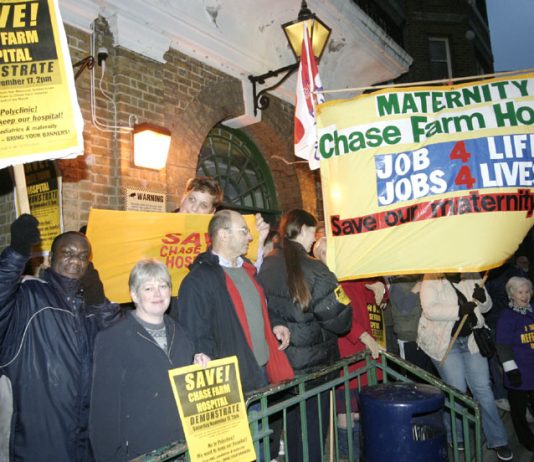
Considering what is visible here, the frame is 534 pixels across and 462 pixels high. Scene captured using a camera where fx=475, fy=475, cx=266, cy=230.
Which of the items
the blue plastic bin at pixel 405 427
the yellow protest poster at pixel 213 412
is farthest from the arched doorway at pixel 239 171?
the yellow protest poster at pixel 213 412

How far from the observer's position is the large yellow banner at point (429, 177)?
3320mm

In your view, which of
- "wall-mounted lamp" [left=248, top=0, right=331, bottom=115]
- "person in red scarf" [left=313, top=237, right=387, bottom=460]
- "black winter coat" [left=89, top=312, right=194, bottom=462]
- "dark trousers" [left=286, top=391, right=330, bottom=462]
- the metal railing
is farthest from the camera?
"wall-mounted lamp" [left=248, top=0, right=331, bottom=115]

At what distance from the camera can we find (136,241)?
4.15 meters

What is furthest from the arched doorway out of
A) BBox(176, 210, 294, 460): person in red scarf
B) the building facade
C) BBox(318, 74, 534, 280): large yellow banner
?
BBox(176, 210, 294, 460): person in red scarf

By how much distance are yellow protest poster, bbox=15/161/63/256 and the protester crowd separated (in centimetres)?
144

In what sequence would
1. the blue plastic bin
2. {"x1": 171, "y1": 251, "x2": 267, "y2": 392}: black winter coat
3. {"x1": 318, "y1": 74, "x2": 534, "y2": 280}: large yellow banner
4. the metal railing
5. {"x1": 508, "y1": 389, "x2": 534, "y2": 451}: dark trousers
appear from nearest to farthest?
the metal railing → {"x1": 171, "y1": 251, "x2": 267, "y2": 392}: black winter coat → the blue plastic bin → {"x1": 318, "y1": 74, "x2": 534, "y2": 280}: large yellow banner → {"x1": 508, "y1": 389, "x2": 534, "y2": 451}: dark trousers

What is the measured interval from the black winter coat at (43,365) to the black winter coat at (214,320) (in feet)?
2.01

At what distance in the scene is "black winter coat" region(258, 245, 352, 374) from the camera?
11.8ft

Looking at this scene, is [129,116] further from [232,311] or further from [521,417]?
[521,417]

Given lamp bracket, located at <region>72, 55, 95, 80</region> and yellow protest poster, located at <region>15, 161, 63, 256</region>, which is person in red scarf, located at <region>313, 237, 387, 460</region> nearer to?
yellow protest poster, located at <region>15, 161, 63, 256</region>

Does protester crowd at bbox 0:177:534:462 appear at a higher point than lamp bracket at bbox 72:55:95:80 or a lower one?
lower

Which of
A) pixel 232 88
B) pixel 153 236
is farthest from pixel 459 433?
pixel 232 88

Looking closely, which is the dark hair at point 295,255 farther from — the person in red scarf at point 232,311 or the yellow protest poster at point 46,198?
the yellow protest poster at point 46,198

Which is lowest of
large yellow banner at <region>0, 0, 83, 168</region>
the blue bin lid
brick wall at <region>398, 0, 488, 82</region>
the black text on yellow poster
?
the blue bin lid
